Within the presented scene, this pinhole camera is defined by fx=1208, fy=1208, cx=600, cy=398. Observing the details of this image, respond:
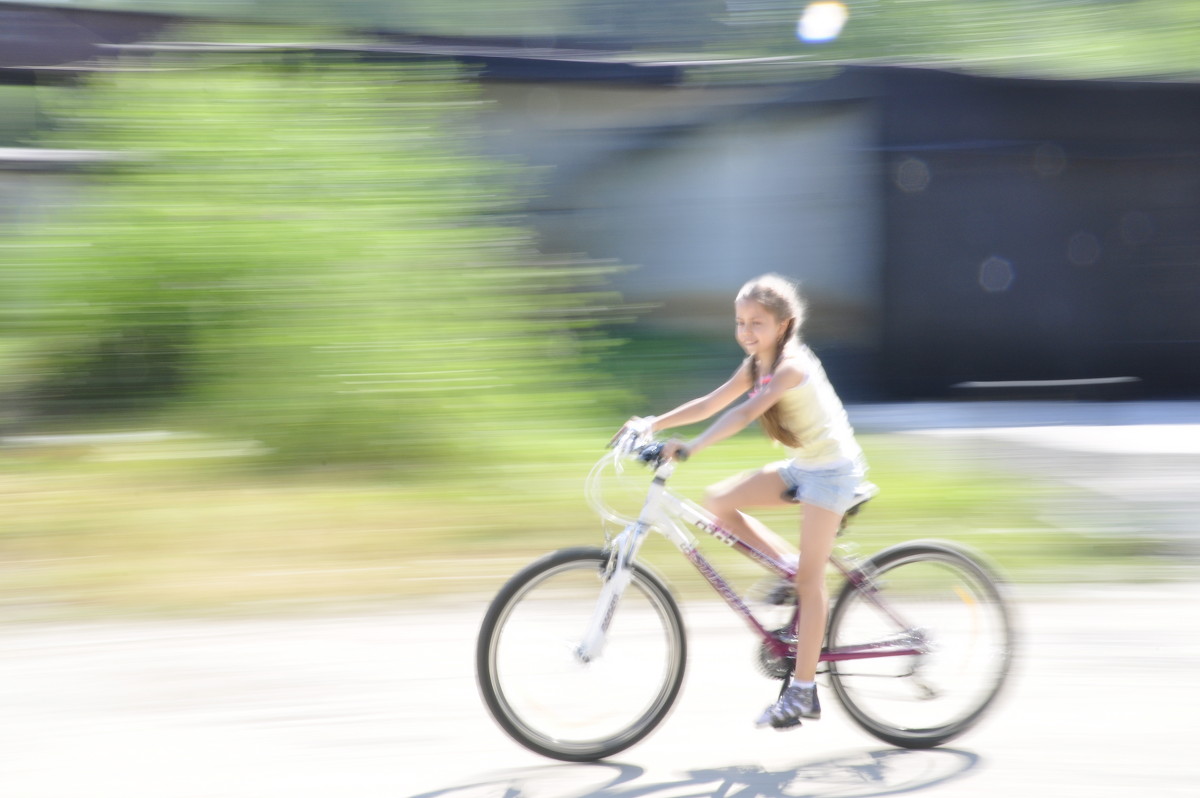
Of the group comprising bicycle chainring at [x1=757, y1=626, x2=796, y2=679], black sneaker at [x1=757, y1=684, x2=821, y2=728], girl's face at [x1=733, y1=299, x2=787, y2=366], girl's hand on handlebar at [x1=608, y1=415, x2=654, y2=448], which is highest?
girl's face at [x1=733, y1=299, x2=787, y2=366]

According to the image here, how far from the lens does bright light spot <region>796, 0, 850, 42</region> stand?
19.6 metres

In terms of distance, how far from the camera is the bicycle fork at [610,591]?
13.1 ft

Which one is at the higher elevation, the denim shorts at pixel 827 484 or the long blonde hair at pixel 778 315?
the long blonde hair at pixel 778 315

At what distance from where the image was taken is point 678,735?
432 centimetres

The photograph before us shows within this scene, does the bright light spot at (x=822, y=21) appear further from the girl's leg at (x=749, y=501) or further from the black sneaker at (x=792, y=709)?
the black sneaker at (x=792, y=709)

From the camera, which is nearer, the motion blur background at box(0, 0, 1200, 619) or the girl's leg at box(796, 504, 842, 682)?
the girl's leg at box(796, 504, 842, 682)

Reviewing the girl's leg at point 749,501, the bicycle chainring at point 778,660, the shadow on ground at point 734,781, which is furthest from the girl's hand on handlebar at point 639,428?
the shadow on ground at point 734,781

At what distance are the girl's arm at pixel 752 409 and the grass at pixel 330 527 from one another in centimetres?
237

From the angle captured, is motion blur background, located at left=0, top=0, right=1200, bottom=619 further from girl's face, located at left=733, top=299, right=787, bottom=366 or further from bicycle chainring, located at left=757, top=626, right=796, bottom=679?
girl's face, located at left=733, top=299, right=787, bottom=366

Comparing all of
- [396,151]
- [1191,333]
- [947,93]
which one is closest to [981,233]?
[947,93]

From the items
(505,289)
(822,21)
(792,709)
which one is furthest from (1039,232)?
(792,709)

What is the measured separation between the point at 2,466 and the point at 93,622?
9.09 ft

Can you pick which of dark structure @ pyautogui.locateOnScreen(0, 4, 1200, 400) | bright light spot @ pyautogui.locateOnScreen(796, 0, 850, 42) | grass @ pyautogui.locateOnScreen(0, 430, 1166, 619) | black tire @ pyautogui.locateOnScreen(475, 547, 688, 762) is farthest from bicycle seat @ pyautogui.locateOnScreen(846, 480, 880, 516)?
bright light spot @ pyautogui.locateOnScreen(796, 0, 850, 42)

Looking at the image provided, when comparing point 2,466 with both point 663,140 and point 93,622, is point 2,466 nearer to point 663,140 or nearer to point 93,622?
point 93,622
